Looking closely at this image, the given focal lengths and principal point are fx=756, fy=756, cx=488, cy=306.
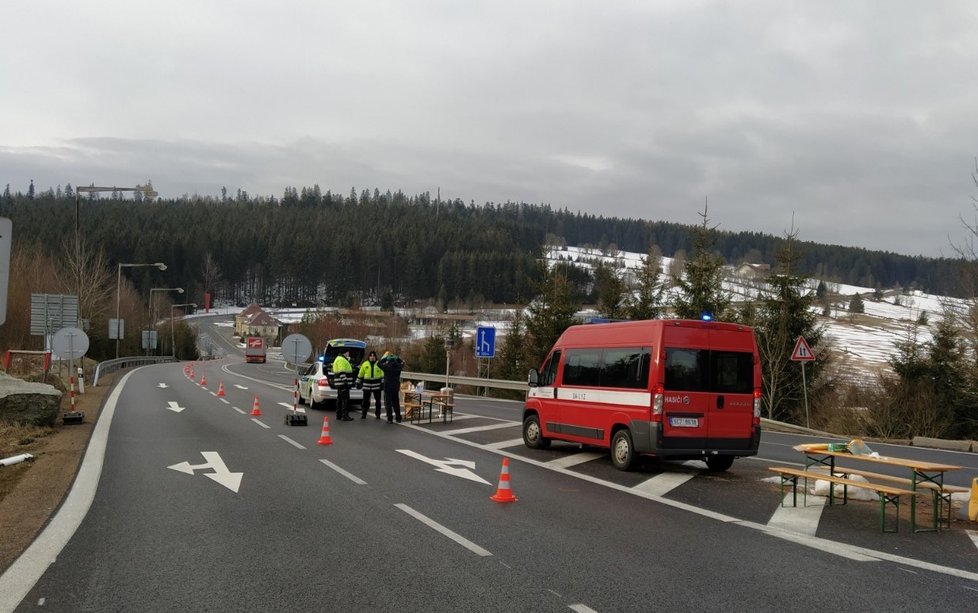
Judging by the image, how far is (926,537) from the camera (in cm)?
811

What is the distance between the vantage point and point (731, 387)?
488 inches

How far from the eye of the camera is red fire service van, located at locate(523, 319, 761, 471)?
39.2 feet

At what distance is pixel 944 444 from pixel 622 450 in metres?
11.3

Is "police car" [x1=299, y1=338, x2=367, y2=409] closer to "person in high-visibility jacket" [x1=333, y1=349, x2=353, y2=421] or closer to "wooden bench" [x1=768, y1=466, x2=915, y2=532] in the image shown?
"person in high-visibility jacket" [x1=333, y1=349, x2=353, y2=421]

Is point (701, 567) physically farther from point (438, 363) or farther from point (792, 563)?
point (438, 363)

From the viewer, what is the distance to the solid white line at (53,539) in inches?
225

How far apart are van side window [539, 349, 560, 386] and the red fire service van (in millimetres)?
1499

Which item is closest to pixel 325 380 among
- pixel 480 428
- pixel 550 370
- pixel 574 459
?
pixel 480 428

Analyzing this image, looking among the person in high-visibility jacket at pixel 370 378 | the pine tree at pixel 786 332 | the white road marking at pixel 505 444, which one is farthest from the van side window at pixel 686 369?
the pine tree at pixel 786 332

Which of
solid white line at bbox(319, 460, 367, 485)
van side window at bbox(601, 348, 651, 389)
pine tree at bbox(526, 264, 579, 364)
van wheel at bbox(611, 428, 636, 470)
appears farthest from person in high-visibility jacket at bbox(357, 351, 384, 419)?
pine tree at bbox(526, 264, 579, 364)

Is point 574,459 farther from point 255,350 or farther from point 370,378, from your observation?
point 255,350

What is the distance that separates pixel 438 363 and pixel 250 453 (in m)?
43.3

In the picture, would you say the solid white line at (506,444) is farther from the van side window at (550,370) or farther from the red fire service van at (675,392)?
the red fire service van at (675,392)

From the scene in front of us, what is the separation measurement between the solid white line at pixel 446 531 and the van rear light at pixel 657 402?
4.57m
